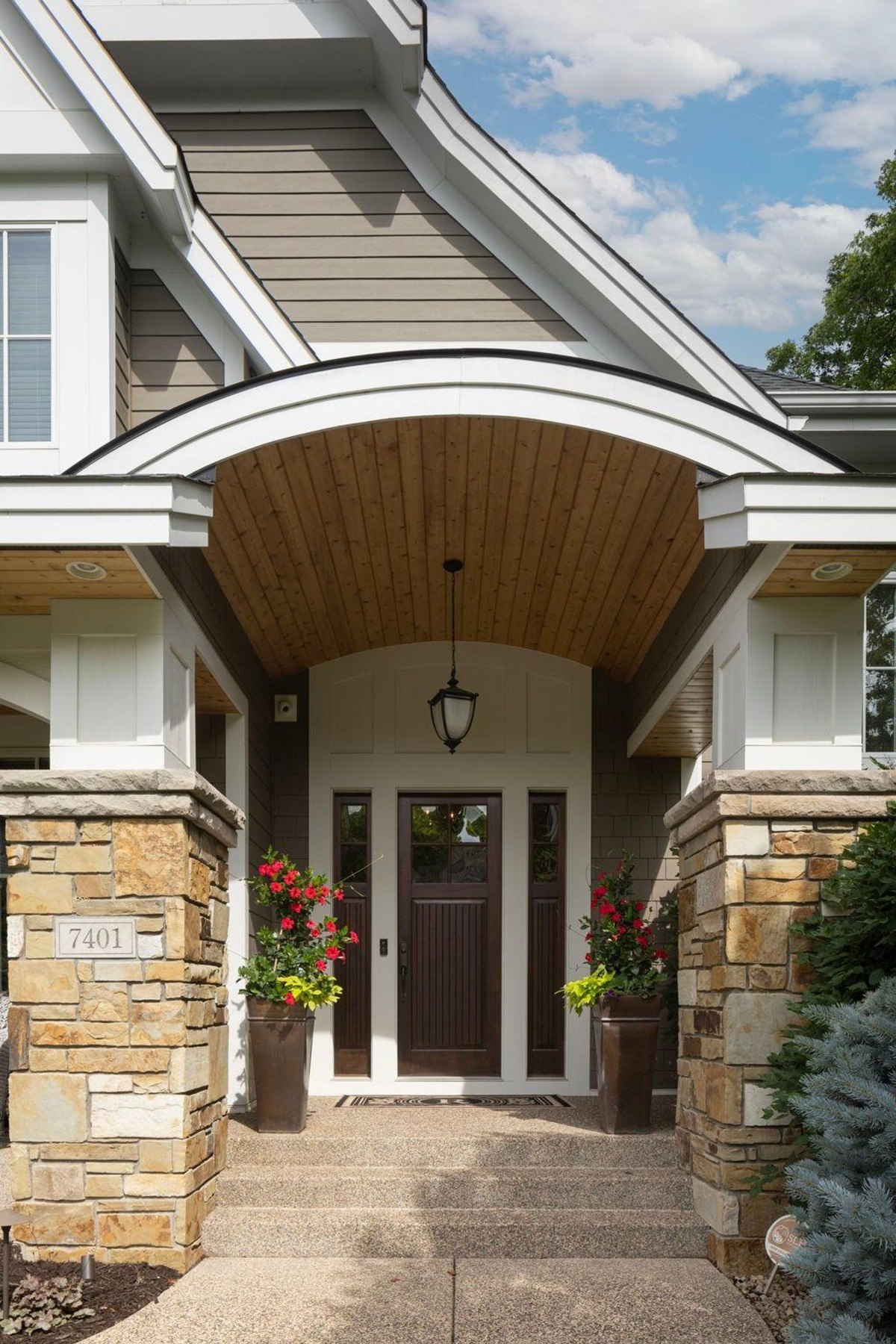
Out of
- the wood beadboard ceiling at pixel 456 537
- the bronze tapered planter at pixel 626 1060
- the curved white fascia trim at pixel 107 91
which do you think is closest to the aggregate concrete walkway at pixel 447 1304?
the bronze tapered planter at pixel 626 1060

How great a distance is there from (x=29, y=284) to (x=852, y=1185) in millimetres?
4866

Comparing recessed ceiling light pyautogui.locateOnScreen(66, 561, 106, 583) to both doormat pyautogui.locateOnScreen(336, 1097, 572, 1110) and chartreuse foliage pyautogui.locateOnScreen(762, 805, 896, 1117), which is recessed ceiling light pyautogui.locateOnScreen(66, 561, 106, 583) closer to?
chartreuse foliage pyautogui.locateOnScreen(762, 805, 896, 1117)

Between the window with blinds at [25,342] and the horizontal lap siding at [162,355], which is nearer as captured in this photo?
the window with blinds at [25,342]

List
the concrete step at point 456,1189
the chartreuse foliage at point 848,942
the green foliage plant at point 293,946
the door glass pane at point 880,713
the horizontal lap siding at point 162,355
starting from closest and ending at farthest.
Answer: the chartreuse foliage at point 848,942 < the concrete step at point 456,1189 < the horizontal lap siding at point 162,355 < the green foliage plant at point 293,946 < the door glass pane at point 880,713

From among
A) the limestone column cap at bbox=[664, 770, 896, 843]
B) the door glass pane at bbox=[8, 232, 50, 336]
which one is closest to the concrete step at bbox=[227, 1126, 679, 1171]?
the limestone column cap at bbox=[664, 770, 896, 843]

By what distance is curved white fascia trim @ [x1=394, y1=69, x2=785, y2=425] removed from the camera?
250 inches

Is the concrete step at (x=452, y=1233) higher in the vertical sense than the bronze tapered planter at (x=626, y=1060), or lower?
lower

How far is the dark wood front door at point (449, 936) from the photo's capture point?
28.2 feet

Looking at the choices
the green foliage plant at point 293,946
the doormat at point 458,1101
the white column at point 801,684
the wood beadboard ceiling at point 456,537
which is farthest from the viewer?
the doormat at point 458,1101

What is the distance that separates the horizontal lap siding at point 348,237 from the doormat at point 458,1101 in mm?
4282

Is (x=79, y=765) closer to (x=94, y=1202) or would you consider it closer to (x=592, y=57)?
(x=94, y=1202)

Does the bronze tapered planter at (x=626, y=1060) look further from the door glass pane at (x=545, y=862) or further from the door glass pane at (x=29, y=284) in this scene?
the door glass pane at (x=29, y=284)

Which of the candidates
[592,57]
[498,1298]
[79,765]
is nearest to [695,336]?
[79,765]

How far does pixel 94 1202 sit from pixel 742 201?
4104 centimetres
